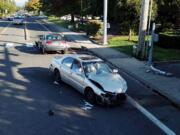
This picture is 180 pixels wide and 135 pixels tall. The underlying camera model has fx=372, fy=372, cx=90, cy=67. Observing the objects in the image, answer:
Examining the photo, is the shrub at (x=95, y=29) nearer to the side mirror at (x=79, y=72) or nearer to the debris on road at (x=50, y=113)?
the side mirror at (x=79, y=72)

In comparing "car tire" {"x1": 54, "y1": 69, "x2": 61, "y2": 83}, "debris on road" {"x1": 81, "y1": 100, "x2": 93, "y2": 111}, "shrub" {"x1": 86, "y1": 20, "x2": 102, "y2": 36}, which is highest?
"shrub" {"x1": 86, "y1": 20, "x2": 102, "y2": 36}

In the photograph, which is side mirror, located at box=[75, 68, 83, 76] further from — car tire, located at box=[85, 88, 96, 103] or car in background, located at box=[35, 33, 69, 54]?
car in background, located at box=[35, 33, 69, 54]

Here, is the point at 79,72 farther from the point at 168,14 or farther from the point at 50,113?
the point at 168,14

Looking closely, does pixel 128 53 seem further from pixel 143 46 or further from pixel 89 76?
pixel 89 76

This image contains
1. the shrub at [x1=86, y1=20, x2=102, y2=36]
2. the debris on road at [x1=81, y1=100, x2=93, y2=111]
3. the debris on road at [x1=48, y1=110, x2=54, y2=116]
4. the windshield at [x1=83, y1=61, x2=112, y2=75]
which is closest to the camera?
the debris on road at [x1=48, y1=110, x2=54, y2=116]

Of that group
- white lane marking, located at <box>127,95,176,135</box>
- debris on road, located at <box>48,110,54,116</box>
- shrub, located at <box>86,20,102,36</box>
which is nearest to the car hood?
white lane marking, located at <box>127,95,176,135</box>

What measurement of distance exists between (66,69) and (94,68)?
4.96ft

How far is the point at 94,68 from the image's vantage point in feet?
45.0

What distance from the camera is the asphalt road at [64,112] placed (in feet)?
33.0

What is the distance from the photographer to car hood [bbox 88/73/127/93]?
12.4m

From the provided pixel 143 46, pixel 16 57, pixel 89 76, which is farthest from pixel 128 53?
pixel 89 76

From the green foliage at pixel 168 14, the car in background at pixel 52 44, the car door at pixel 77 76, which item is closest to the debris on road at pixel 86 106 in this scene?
the car door at pixel 77 76

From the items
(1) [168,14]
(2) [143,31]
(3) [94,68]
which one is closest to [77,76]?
(3) [94,68]

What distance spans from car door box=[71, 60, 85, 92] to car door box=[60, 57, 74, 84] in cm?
29
